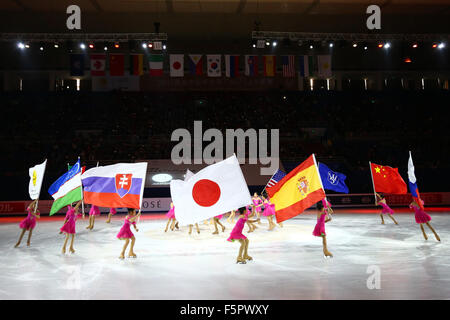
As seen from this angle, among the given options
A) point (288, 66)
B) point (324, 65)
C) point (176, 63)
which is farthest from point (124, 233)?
point (324, 65)

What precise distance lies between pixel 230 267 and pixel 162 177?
59.0 ft

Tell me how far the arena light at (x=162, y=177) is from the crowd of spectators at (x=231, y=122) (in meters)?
2.41

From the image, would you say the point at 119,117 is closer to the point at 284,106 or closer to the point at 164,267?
the point at 284,106

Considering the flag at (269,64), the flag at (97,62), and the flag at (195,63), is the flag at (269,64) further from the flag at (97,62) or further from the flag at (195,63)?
the flag at (97,62)

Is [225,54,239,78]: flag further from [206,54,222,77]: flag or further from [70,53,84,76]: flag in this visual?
[70,53,84,76]: flag

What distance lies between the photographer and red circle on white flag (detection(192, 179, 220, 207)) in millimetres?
10203

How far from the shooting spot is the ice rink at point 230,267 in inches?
345

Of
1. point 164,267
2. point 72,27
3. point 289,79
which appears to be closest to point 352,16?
point 289,79

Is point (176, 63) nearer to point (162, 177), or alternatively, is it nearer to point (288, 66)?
point (288, 66)

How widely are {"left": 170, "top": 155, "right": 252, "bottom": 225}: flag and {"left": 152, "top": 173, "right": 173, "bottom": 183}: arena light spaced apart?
59.4ft

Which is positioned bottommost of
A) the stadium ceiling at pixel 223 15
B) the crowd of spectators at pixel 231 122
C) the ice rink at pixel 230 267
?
the ice rink at pixel 230 267

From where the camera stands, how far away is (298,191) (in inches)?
445

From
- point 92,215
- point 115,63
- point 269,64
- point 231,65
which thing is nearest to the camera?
point 92,215

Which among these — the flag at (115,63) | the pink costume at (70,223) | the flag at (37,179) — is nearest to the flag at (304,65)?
the flag at (115,63)
